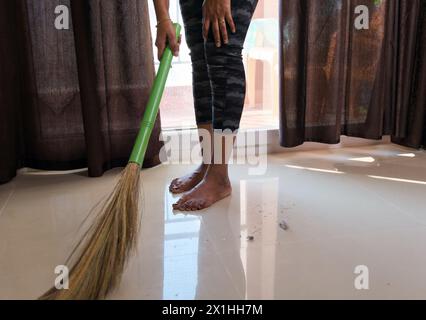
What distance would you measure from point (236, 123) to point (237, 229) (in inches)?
11.6

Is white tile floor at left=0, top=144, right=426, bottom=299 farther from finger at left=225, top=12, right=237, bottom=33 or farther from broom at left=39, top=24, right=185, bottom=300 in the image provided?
finger at left=225, top=12, right=237, bottom=33

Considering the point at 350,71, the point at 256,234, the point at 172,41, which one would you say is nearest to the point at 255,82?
the point at 350,71

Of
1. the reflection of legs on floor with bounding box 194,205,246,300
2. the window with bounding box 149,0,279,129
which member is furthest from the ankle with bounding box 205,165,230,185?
the window with bounding box 149,0,279,129

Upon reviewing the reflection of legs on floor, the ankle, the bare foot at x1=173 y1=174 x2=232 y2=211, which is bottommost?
the reflection of legs on floor

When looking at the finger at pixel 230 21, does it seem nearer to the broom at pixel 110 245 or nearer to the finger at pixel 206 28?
the finger at pixel 206 28

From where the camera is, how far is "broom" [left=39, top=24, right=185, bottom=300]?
0.86 m

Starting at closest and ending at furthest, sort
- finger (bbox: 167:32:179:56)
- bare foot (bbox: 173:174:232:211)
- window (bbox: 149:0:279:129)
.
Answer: finger (bbox: 167:32:179:56), bare foot (bbox: 173:174:232:211), window (bbox: 149:0:279:129)

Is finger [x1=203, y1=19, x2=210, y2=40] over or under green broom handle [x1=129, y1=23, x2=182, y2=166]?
over

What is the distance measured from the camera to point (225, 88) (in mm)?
1295

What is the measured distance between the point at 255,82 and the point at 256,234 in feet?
4.28

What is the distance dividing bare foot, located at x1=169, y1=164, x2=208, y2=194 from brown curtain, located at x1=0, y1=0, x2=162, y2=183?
0.23 meters

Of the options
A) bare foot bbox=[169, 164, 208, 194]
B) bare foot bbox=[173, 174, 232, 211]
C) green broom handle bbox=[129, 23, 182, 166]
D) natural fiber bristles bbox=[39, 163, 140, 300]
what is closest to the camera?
natural fiber bristles bbox=[39, 163, 140, 300]
